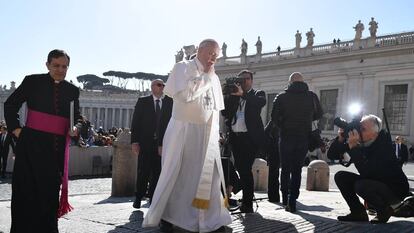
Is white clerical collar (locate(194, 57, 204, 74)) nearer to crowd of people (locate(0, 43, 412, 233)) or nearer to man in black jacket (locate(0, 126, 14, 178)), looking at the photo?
crowd of people (locate(0, 43, 412, 233))

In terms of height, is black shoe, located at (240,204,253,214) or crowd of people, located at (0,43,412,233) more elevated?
crowd of people, located at (0,43,412,233)

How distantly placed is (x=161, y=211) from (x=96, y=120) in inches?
3773

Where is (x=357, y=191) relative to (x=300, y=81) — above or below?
below

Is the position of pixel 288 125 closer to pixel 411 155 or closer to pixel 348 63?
pixel 411 155

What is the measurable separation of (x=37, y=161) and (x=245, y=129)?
2735mm

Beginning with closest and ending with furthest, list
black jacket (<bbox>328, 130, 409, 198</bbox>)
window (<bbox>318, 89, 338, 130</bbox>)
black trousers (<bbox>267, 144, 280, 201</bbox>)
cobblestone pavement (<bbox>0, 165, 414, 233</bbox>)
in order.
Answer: cobblestone pavement (<bbox>0, 165, 414, 233</bbox>), black jacket (<bbox>328, 130, 409, 198</bbox>), black trousers (<bbox>267, 144, 280, 201</bbox>), window (<bbox>318, 89, 338, 130</bbox>)

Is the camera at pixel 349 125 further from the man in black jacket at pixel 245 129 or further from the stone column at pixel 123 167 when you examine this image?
the stone column at pixel 123 167

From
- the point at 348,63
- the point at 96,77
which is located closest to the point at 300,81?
the point at 348,63

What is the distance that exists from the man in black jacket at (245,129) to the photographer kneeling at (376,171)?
3.83 ft

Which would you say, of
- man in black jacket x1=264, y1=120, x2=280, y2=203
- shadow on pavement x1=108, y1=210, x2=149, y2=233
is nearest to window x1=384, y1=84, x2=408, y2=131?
man in black jacket x1=264, y1=120, x2=280, y2=203

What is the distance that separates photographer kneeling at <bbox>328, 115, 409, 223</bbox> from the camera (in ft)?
16.9

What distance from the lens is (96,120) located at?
9750 centimetres

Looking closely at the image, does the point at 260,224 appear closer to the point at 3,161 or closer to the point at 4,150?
the point at 3,161

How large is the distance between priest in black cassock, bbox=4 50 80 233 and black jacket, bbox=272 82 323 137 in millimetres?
3152
